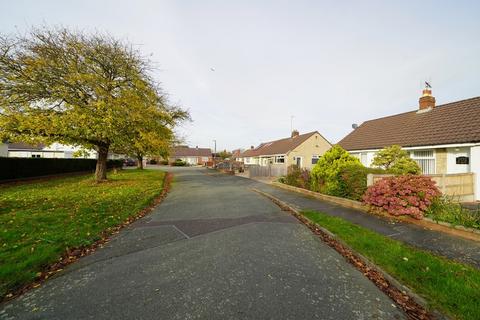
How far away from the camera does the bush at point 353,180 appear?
9531mm

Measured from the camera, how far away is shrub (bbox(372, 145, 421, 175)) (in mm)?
11898

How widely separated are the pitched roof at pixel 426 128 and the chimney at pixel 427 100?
56 cm

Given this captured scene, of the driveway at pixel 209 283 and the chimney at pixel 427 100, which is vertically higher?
the chimney at pixel 427 100

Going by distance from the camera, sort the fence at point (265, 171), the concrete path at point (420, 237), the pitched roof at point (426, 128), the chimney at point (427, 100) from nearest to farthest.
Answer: the concrete path at point (420, 237) < the pitched roof at point (426, 128) < the chimney at point (427, 100) < the fence at point (265, 171)

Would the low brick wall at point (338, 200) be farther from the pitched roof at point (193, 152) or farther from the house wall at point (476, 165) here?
the pitched roof at point (193, 152)

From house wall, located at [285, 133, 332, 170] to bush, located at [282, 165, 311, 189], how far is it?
17127 mm

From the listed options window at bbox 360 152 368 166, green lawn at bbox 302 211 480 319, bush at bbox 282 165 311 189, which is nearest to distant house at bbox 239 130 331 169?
window at bbox 360 152 368 166

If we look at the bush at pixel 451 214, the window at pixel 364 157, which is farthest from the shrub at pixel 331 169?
the window at pixel 364 157

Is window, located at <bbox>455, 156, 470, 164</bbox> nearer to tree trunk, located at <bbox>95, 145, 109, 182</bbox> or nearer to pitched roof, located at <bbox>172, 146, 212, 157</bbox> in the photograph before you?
tree trunk, located at <bbox>95, 145, 109, 182</bbox>

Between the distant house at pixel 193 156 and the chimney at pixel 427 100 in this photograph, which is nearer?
the chimney at pixel 427 100

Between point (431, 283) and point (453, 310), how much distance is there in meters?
0.66

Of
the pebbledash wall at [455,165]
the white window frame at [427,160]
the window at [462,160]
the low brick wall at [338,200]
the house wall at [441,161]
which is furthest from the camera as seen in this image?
the white window frame at [427,160]

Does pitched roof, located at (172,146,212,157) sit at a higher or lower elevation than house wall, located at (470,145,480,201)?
higher

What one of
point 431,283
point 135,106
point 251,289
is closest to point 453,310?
point 431,283
